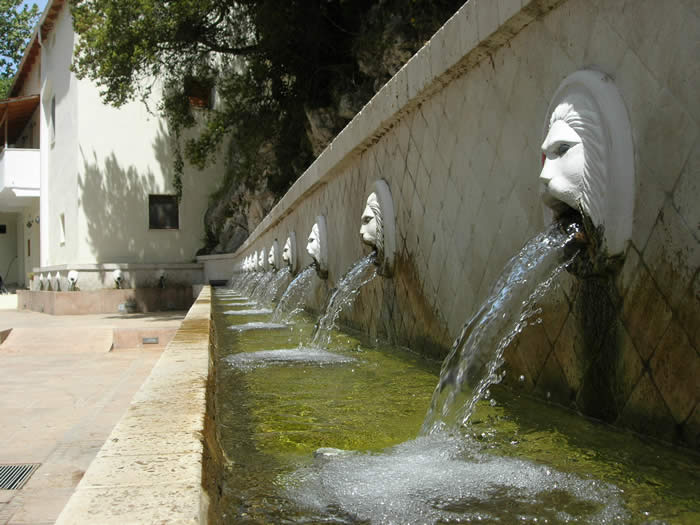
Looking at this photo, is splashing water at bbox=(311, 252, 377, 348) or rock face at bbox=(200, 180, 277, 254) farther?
rock face at bbox=(200, 180, 277, 254)

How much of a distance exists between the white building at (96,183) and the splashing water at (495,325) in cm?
1734

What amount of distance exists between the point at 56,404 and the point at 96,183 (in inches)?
619

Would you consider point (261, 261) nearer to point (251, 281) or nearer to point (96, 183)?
point (251, 281)

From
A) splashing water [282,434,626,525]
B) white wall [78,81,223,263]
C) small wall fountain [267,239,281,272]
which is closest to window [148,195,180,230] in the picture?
white wall [78,81,223,263]

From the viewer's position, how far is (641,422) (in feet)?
6.34

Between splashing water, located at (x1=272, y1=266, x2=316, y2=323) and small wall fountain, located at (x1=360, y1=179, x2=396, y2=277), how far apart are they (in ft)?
8.68

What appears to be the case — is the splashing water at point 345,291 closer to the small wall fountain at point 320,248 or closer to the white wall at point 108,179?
the small wall fountain at point 320,248

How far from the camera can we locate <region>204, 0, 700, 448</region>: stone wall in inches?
70.6

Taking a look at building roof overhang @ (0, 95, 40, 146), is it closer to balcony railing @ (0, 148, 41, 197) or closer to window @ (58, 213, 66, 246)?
balcony railing @ (0, 148, 41, 197)

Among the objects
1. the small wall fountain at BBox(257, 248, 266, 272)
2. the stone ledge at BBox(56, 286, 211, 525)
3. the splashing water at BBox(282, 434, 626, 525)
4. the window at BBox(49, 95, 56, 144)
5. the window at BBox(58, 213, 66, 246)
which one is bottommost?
the splashing water at BBox(282, 434, 626, 525)

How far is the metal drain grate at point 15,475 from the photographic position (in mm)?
2736

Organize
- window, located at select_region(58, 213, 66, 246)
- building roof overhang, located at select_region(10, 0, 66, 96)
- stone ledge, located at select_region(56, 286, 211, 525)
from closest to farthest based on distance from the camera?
stone ledge, located at select_region(56, 286, 211, 525), building roof overhang, located at select_region(10, 0, 66, 96), window, located at select_region(58, 213, 66, 246)

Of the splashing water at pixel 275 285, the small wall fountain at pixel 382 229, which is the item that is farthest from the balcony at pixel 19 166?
the small wall fountain at pixel 382 229

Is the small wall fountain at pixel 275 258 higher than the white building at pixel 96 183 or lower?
lower
